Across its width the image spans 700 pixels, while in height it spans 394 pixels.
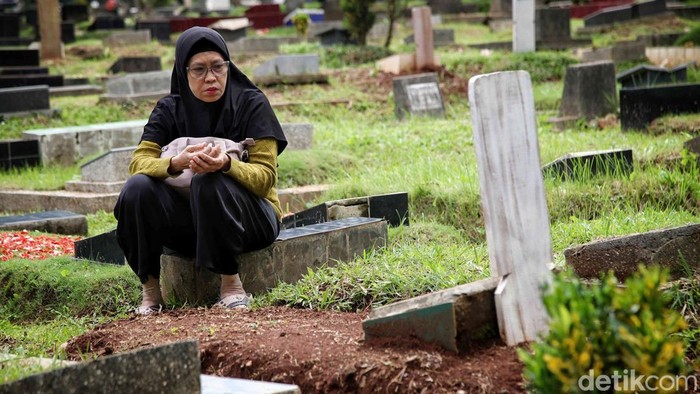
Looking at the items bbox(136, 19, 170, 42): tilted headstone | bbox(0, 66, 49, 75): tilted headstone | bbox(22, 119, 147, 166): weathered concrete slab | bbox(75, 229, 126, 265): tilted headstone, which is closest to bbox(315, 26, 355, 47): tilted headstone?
bbox(0, 66, 49, 75): tilted headstone

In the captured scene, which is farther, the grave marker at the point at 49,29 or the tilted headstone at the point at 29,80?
the grave marker at the point at 49,29

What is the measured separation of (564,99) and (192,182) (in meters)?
7.59

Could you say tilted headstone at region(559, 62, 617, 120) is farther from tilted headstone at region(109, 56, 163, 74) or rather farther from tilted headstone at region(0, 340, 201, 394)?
tilted headstone at region(0, 340, 201, 394)

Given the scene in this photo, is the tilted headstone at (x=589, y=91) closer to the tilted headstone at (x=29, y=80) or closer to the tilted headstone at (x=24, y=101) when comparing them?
the tilted headstone at (x=24, y=101)

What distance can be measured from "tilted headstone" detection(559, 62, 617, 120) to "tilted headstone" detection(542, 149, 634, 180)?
3.91m

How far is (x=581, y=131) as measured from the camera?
11172mm

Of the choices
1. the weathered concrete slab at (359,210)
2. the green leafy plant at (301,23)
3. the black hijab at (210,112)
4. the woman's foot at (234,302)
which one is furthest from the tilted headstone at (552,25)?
the woman's foot at (234,302)

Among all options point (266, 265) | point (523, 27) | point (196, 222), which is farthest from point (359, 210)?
point (523, 27)

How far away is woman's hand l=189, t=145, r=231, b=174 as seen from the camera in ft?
17.1

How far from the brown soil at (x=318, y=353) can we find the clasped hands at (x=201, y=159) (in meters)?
0.73

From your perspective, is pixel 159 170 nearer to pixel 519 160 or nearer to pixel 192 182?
pixel 192 182

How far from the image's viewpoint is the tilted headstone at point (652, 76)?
12.7 meters

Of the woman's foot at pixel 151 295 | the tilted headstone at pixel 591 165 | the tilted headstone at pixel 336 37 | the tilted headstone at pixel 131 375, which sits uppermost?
the tilted headstone at pixel 336 37

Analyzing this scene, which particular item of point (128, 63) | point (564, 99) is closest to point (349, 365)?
point (564, 99)
